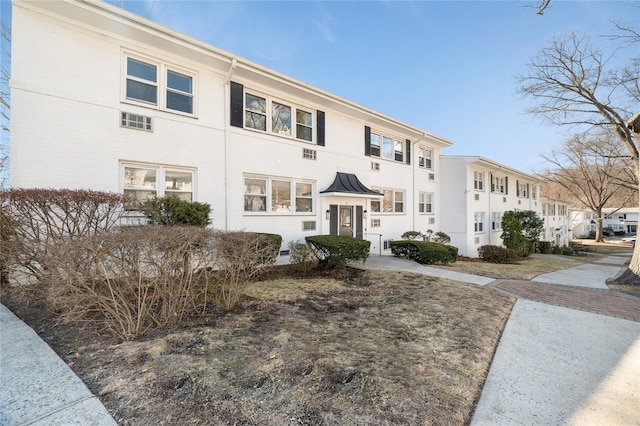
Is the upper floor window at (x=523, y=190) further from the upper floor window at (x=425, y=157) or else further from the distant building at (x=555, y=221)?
the upper floor window at (x=425, y=157)

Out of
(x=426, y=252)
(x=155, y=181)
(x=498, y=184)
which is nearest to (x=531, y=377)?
Result: (x=426, y=252)

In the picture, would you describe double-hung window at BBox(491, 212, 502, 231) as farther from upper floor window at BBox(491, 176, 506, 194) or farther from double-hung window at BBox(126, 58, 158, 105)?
double-hung window at BBox(126, 58, 158, 105)

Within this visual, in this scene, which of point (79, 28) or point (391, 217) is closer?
point (79, 28)

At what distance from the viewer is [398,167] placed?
50.9 ft

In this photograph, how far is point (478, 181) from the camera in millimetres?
19047

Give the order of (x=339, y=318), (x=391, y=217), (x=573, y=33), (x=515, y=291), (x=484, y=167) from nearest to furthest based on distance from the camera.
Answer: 1. (x=339, y=318)
2. (x=515, y=291)
3. (x=573, y=33)
4. (x=391, y=217)
5. (x=484, y=167)

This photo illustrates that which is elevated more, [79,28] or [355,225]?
[79,28]

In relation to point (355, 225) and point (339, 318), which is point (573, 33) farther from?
point (339, 318)

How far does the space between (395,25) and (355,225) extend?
837 centimetres

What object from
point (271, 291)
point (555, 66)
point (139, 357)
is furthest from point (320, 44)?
point (139, 357)

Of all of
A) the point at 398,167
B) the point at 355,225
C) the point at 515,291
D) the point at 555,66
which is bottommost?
the point at 515,291

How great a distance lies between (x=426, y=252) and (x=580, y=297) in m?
5.09

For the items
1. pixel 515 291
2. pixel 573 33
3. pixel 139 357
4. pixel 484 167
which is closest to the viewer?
pixel 139 357

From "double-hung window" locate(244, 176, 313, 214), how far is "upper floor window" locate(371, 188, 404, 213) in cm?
418
